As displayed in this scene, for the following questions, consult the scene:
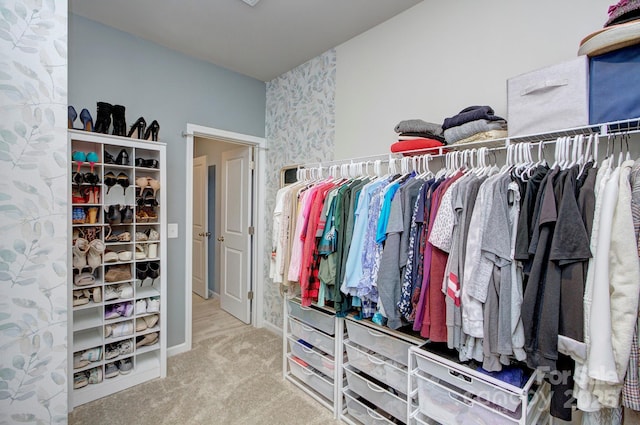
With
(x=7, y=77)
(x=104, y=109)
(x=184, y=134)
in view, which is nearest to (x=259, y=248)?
(x=184, y=134)

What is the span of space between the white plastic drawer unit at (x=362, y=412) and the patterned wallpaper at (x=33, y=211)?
147cm

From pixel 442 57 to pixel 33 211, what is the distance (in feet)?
7.27

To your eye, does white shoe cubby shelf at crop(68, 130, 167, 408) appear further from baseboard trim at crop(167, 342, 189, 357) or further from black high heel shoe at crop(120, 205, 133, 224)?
baseboard trim at crop(167, 342, 189, 357)

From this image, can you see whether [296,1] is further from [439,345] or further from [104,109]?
[439,345]

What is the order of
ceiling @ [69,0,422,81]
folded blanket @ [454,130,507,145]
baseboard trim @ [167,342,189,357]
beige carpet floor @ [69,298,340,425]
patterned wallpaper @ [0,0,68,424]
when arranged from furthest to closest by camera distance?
baseboard trim @ [167,342,189,357], ceiling @ [69,0,422,81], beige carpet floor @ [69,298,340,425], folded blanket @ [454,130,507,145], patterned wallpaper @ [0,0,68,424]

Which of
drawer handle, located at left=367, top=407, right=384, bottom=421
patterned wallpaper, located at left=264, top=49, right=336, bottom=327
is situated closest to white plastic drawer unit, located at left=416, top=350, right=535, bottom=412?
drawer handle, located at left=367, top=407, right=384, bottom=421

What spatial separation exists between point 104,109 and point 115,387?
2.04 metres

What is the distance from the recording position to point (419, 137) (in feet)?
5.57

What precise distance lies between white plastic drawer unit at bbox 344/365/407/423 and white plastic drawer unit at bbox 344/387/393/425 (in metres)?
0.05

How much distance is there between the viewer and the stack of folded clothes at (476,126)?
1426 millimetres

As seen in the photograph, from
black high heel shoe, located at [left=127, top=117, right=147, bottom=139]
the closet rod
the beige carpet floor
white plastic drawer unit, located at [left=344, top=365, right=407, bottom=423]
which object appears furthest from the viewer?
black high heel shoe, located at [left=127, top=117, right=147, bottom=139]

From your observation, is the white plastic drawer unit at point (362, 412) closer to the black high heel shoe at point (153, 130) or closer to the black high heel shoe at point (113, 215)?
the black high heel shoe at point (113, 215)

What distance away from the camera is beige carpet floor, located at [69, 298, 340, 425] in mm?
1890

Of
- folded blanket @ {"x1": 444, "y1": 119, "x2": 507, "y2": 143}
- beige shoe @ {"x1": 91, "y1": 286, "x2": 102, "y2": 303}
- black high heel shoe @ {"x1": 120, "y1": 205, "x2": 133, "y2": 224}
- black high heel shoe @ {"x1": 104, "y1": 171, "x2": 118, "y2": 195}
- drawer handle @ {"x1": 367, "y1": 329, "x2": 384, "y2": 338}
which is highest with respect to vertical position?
folded blanket @ {"x1": 444, "y1": 119, "x2": 507, "y2": 143}
